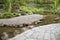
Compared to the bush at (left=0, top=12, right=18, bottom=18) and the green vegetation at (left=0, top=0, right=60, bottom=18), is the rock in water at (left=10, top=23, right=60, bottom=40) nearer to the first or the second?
the bush at (left=0, top=12, right=18, bottom=18)

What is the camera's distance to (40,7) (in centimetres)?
1362

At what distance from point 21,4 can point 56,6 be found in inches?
103

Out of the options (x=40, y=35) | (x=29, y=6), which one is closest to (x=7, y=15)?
(x=29, y=6)

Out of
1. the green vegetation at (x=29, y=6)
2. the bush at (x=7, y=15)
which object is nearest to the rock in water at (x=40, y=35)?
the bush at (x=7, y=15)

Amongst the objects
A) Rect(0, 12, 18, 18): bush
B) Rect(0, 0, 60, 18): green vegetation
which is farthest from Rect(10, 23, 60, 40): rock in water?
Rect(0, 0, 60, 18): green vegetation

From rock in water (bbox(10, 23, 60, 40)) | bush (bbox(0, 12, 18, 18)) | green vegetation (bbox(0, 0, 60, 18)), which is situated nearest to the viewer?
rock in water (bbox(10, 23, 60, 40))

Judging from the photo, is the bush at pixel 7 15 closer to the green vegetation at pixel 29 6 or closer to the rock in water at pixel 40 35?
the green vegetation at pixel 29 6

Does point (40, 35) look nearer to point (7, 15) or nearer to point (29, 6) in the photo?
point (7, 15)

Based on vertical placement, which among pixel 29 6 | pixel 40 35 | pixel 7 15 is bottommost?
pixel 29 6

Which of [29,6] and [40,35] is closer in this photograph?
[40,35]

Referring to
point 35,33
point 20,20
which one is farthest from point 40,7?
point 35,33

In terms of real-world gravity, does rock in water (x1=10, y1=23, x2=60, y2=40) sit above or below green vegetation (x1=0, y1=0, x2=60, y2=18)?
above

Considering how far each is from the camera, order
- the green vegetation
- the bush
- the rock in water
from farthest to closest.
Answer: the green vegetation < the bush < the rock in water

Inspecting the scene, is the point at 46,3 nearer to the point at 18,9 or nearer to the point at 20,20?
the point at 18,9
